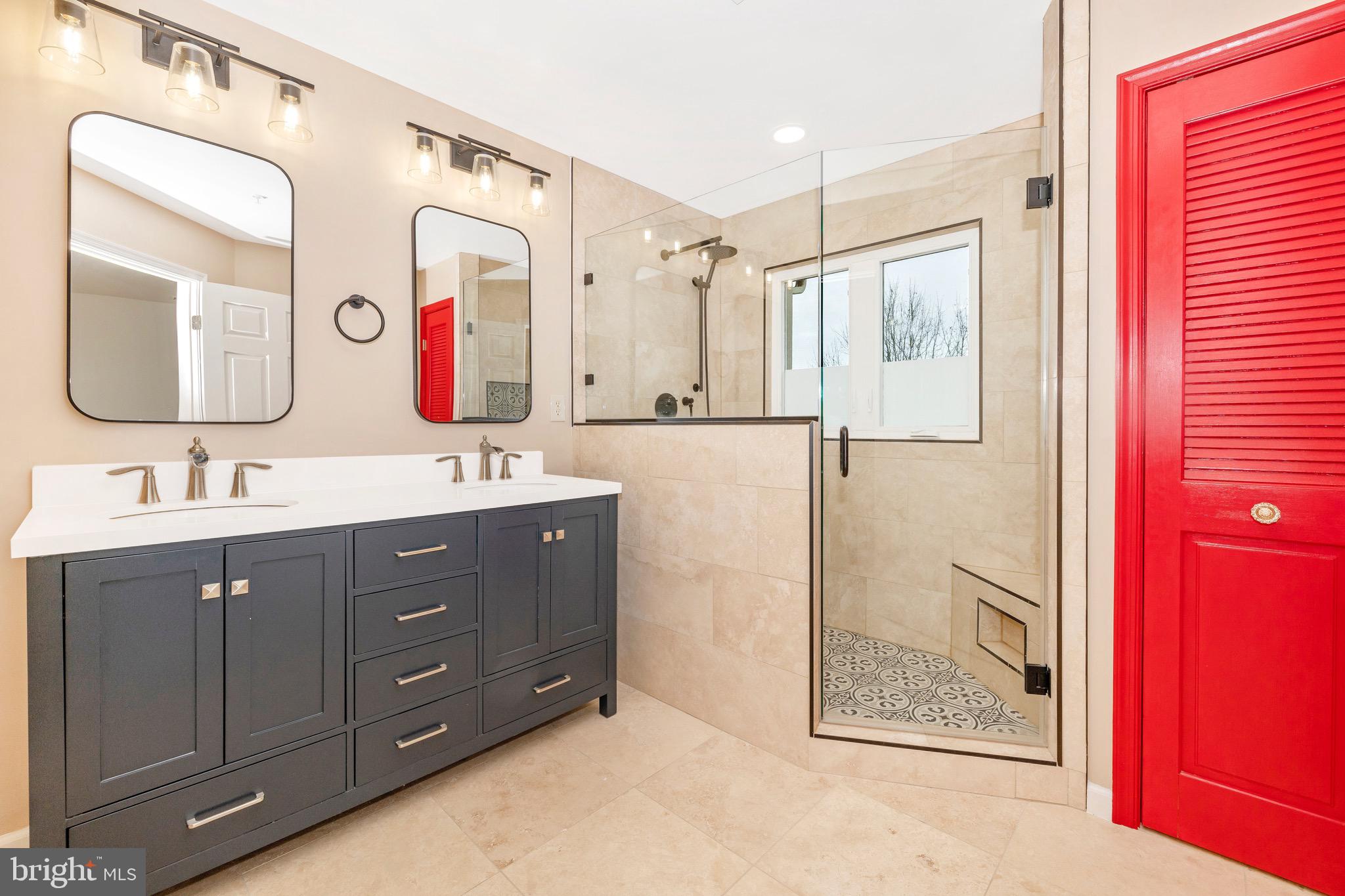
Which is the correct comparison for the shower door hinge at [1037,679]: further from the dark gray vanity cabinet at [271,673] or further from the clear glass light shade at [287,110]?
the clear glass light shade at [287,110]

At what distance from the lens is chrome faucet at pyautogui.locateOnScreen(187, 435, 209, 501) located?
66.3 inches

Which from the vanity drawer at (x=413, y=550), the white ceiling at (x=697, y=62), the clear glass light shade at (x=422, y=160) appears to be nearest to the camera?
the vanity drawer at (x=413, y=550)

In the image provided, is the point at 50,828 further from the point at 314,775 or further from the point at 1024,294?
the point at 1024,294

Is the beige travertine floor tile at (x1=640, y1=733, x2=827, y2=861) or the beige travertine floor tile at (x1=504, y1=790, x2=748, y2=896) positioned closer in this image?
the beige travertine floor tile at (x1=504, y1=790, x2=748, y2=896)

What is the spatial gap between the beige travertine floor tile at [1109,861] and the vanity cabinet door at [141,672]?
80.0 inches

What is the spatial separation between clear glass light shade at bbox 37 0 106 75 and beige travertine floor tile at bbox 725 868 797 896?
2.76 meters

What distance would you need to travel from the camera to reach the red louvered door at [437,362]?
2.23 meters

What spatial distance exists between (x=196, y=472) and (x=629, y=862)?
5.53 feet

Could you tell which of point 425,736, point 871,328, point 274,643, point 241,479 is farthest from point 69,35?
point 871,328

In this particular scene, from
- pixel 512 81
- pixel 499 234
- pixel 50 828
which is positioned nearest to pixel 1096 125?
→ pixel 512 81

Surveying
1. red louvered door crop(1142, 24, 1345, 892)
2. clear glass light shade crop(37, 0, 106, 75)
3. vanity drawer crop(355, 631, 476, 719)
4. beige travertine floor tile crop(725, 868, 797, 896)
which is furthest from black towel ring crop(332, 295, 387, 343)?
red louvered door crop(1142, 24, 1345, 892)

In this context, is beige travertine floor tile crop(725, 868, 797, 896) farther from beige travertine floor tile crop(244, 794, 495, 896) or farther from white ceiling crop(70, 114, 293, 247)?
white ceiling crop(70, 114, 293, 247)

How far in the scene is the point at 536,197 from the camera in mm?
2520

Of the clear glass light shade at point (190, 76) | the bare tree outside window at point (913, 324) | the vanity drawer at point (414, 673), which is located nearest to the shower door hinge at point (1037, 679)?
the bare tree outside window at point (913, 324)
